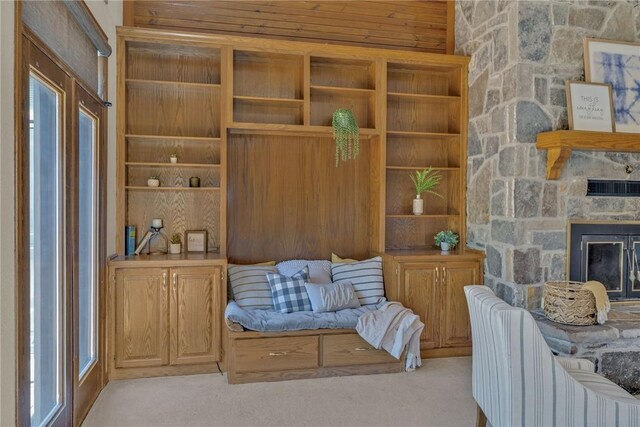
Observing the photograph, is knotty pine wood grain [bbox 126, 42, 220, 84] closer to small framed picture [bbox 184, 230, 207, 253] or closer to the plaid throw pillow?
small framed picture [bbox 184, 230, 207, 253]

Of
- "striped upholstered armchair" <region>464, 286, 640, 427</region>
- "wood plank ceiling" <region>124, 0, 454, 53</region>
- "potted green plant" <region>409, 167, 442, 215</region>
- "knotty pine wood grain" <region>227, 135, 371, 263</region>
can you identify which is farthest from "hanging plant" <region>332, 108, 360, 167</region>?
"striped upholstered armchair" <region>464, 286, 640, 427</region>

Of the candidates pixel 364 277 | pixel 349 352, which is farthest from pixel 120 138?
pixel 349 352

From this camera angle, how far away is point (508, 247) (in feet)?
11.9

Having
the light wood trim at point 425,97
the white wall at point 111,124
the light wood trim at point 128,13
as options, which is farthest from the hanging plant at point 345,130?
the light wood trim at point 128,13

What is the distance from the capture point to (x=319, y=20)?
4.21 meters

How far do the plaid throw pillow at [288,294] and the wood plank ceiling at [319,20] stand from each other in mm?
2216

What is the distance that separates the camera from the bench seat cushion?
3262 millimetres

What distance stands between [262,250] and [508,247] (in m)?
2.11

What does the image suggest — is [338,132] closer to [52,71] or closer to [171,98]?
[171,98]

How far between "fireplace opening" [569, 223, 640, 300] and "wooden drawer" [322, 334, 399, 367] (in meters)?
1.77

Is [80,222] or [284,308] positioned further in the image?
[284,308]

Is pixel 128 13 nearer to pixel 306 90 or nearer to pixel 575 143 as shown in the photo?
pixel 306 90

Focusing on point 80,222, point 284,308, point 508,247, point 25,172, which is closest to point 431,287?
point 508,247

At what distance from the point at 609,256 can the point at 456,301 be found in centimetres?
132
